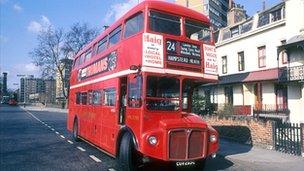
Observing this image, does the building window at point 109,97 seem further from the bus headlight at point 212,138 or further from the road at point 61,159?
the bus headlight at point 212,138

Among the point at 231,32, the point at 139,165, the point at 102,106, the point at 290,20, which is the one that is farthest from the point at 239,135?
the point at 231,32

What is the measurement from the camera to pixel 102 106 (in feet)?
43.0

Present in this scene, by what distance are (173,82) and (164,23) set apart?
A: 1.60 metres

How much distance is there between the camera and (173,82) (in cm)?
1005

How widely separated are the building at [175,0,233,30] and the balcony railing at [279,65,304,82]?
47739mm

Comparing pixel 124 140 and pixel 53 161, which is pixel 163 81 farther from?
pixel 53 161

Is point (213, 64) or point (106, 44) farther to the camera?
point (106, 44)

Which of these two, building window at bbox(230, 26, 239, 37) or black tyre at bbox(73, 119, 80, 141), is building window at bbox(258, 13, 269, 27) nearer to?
building window at bbox(230, 26, 239, 37)

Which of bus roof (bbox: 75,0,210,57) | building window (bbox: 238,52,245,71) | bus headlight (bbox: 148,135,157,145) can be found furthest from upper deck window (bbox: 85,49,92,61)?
building window (bbox: 238,52,245,71)

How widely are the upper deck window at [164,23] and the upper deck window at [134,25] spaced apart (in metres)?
0.29

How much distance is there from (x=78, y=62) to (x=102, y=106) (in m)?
6.18

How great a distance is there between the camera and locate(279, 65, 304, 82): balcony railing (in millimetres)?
27266

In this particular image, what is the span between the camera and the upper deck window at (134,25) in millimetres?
10226

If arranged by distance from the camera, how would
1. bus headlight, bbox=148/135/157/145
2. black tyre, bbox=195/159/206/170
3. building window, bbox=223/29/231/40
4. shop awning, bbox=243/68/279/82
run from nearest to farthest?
bus headlight, bbox=148/135/157/145, black tyre, bbox=195/159/206/170, shop awning, bbox=243/68/279/82, building window, bbox=223/29/231/40
